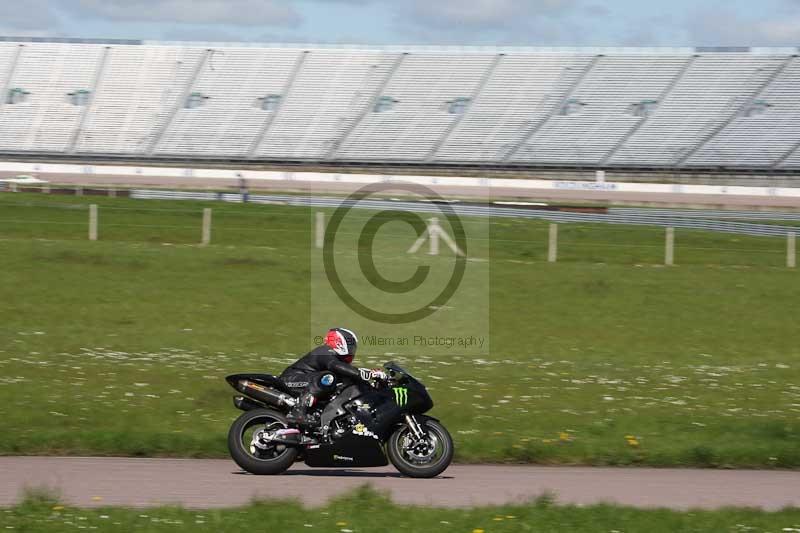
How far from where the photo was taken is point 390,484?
10.4m

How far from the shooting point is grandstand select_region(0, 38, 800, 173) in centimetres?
6712

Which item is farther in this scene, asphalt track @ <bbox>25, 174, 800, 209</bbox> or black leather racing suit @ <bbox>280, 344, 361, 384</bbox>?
asphalt track @ <bbox>25, 174, 800, 209</bbox>

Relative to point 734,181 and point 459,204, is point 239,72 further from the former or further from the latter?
point 459,204

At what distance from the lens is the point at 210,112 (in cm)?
7700

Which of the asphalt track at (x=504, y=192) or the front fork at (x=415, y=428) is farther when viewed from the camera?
the asphalt track at (x=504, y=192)

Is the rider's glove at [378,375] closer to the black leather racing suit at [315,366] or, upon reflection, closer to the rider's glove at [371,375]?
the rider's glove at [371,375]

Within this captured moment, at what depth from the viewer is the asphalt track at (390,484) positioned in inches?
364

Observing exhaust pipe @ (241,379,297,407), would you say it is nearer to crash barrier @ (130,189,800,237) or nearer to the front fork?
the front fork

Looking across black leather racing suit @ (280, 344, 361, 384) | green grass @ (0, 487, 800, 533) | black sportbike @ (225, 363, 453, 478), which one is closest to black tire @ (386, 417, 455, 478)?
black sportbike @ (225, 363, 453, 478)

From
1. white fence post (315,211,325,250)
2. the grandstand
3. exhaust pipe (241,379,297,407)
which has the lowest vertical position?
exhaust pipe (241,379,297,407)

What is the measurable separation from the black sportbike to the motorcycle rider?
0.49 feet

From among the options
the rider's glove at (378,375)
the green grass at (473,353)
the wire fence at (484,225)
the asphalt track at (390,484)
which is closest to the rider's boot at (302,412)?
the asphalt track at (390,484)

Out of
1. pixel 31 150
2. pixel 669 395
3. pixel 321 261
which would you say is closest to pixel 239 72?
pixel 31 150

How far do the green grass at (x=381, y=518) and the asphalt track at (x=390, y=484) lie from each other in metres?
0.54
